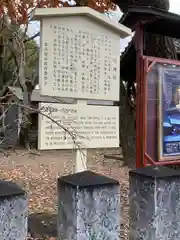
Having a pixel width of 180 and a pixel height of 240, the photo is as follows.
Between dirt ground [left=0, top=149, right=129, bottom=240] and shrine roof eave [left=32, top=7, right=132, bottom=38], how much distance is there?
1.88m

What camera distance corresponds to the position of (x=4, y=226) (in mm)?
2090

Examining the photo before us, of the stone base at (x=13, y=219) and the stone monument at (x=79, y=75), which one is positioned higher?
the stone monument at (x=79, y=75)

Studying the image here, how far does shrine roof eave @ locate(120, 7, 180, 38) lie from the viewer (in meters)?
4.77

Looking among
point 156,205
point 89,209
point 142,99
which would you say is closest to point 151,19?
point 142,99

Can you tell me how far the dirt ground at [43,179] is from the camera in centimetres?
422

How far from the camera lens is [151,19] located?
4879mm

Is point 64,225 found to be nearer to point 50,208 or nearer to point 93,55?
point 93,55

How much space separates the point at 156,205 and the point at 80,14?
8.38 feet

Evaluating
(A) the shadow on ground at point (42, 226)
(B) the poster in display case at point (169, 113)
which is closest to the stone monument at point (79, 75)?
(A) the shadow on ground at point (42, 226)

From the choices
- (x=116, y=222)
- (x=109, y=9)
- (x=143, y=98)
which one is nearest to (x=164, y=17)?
(x=143, y=98)

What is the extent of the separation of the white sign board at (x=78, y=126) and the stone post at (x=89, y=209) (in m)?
1.30

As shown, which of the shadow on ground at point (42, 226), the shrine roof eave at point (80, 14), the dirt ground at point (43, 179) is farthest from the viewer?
the dirt ground at point (43, 179)

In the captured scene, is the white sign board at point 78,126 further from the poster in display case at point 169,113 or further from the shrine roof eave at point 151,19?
the shrine roof eave at point 151,19

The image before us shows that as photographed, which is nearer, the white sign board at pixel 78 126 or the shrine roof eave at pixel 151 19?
the white sign board at pixel 78 126
